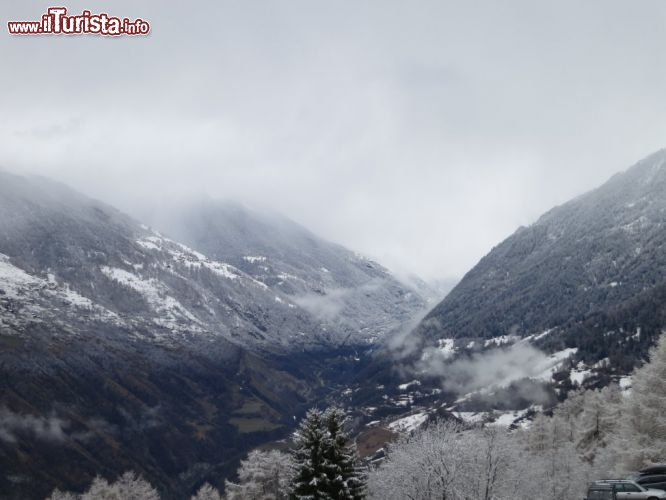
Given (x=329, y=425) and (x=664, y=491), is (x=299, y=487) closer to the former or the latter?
(x=329, y=425)

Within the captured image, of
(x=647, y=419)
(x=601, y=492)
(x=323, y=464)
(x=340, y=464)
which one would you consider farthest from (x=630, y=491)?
(x=323, y=464)

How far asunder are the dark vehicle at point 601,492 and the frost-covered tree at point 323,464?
86.1 feet

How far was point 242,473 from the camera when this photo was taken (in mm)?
109938

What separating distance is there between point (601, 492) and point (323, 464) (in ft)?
92.5

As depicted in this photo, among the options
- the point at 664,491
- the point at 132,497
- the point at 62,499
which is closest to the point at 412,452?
the point at 664,491

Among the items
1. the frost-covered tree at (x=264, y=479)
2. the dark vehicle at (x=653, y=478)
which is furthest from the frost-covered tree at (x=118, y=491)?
the dark vehicle at (x=653, y=478)

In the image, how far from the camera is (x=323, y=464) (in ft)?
191

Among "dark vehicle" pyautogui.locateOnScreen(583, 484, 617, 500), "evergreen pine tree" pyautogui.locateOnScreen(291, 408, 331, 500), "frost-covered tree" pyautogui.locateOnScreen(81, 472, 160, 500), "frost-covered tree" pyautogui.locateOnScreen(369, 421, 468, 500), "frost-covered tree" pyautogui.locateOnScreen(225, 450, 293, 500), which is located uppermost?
"dark vehicle" pyautogui.locateOnScreen(583, 484, 617, 500)

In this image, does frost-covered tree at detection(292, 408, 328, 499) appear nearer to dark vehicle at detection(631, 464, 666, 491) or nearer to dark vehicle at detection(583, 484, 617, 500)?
dark vehicle at detection(583, 484, 617, 500)

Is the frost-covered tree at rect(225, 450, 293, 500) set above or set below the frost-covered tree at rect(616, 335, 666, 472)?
below

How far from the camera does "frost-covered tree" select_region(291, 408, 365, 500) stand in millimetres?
57656

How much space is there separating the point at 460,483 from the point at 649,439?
24.5m

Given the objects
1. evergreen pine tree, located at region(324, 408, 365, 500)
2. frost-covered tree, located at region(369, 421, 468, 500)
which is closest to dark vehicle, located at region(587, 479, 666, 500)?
frost-covered tree, located at region(369, 421, 468, 500)

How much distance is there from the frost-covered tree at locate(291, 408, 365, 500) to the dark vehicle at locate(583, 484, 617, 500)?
1033 inches
